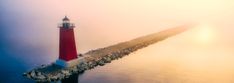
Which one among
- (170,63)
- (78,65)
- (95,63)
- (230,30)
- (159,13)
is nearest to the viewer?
(78,65)

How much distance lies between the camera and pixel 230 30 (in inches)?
1088

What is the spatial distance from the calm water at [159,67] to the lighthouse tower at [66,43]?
0.75 metres

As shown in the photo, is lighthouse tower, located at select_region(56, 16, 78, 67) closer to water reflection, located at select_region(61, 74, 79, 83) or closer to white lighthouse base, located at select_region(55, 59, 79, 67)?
white lighthouse base, located at select_region(55, 59, 79, 67)

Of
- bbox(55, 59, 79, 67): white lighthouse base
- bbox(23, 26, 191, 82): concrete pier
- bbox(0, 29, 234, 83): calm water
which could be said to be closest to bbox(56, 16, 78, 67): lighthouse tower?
bbox(55, 59, 79, 67): white lighthouse base

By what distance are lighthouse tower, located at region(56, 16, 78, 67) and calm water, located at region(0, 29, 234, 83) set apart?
0.75 meters

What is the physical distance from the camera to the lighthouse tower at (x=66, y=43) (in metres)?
12.4

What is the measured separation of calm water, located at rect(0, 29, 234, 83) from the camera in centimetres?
1254

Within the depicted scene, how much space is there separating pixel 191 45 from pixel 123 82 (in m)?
9.98

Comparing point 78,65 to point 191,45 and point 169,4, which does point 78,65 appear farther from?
point 169,4

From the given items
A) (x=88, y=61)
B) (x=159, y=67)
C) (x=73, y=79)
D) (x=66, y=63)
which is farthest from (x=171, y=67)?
(x=66, y=63)

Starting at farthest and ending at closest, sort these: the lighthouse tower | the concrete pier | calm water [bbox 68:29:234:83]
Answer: calm water [bbox 68:29:234:83] < the lighthouse tower < the concrete pier

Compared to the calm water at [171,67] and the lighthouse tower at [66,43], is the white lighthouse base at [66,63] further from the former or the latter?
the calm water at [171,67]

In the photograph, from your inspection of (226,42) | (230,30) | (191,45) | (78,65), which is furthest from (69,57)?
(230,30)

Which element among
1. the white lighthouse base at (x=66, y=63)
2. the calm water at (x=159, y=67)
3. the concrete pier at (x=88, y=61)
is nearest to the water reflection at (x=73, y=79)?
the calm water at (x=159, y=67)
